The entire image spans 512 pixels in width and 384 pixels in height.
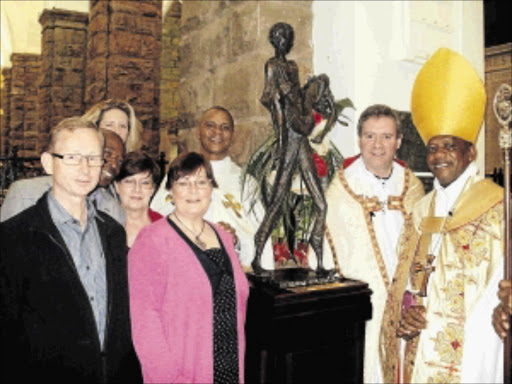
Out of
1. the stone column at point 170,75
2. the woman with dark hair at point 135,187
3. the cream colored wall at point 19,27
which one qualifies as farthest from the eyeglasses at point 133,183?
the cream colored wall at point 19,27

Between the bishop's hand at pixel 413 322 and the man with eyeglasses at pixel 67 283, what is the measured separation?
1.22 meters

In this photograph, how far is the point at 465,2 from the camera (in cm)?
407

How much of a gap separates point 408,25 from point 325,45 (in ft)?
2.01

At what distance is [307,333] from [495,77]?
Result: 9125 mm

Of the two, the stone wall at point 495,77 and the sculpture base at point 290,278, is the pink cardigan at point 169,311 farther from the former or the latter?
the stone wall at point 495,77

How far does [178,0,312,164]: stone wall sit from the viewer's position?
12.2 ft

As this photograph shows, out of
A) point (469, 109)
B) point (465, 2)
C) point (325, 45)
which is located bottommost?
point (469, 109)

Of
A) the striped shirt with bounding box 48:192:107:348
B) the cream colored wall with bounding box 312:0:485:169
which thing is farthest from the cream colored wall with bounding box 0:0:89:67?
the striped shirt with bounding box 48:192:107:348

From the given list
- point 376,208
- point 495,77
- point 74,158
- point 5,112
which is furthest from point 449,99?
point 5,112

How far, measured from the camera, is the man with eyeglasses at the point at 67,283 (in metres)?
1.54

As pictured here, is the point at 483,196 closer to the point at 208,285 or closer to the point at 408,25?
the point at 208,285

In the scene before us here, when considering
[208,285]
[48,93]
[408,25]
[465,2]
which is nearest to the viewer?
[208,285]

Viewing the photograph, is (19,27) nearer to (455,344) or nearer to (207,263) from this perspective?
(207,263)

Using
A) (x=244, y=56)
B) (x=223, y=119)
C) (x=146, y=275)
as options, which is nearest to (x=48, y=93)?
(x=244, y=56)
